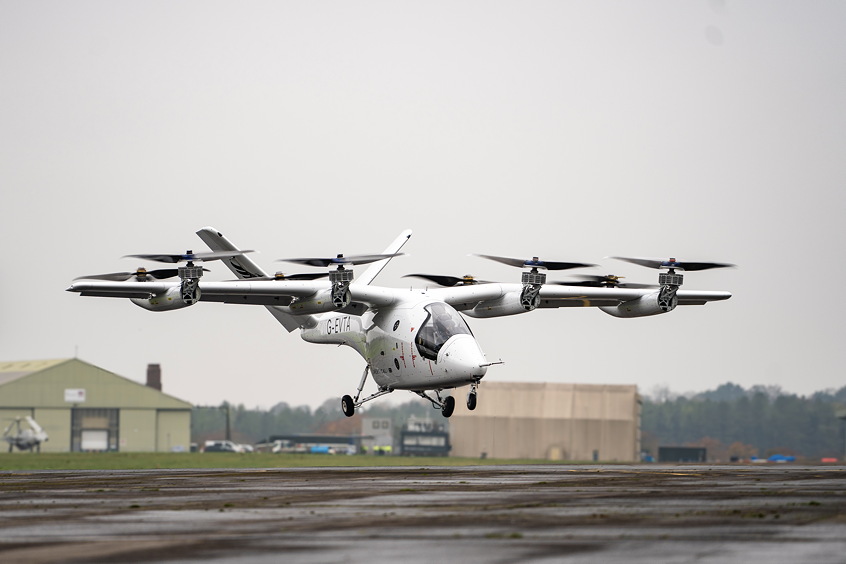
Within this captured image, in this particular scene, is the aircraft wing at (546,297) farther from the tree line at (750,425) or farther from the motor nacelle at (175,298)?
the tree line at (750,425)

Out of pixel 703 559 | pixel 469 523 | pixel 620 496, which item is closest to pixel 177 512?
pixel 469 523

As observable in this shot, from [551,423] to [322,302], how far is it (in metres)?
61.9

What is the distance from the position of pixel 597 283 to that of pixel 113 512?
3597cm

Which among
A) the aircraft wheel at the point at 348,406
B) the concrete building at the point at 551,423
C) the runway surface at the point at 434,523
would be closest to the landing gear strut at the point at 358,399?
the aircraft wheel at the point at 348,406

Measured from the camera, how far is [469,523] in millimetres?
16094

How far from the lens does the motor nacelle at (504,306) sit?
5022cm

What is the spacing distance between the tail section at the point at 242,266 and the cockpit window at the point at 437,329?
8942 millimetres

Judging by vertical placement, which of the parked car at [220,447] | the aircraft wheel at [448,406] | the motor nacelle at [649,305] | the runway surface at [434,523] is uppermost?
the motor nacelle at [649,305]

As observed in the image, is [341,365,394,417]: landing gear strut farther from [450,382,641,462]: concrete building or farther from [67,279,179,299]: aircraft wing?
[450,382,641,462]: concrete building

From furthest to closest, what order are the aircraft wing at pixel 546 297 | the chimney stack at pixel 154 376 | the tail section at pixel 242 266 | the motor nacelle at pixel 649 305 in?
the chimney stack at pixel 154 376 < the tail section at pixel 242 266 < the motor nacelle at pixel 649 305 < the aircraft wing at pixel 546 297

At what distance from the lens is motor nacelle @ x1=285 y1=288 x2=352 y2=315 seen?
45125mm

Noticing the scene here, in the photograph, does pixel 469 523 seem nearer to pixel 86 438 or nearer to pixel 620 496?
pixel 620 496

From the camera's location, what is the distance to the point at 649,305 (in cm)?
5247

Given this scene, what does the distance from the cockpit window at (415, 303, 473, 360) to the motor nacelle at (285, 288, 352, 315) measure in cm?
322
